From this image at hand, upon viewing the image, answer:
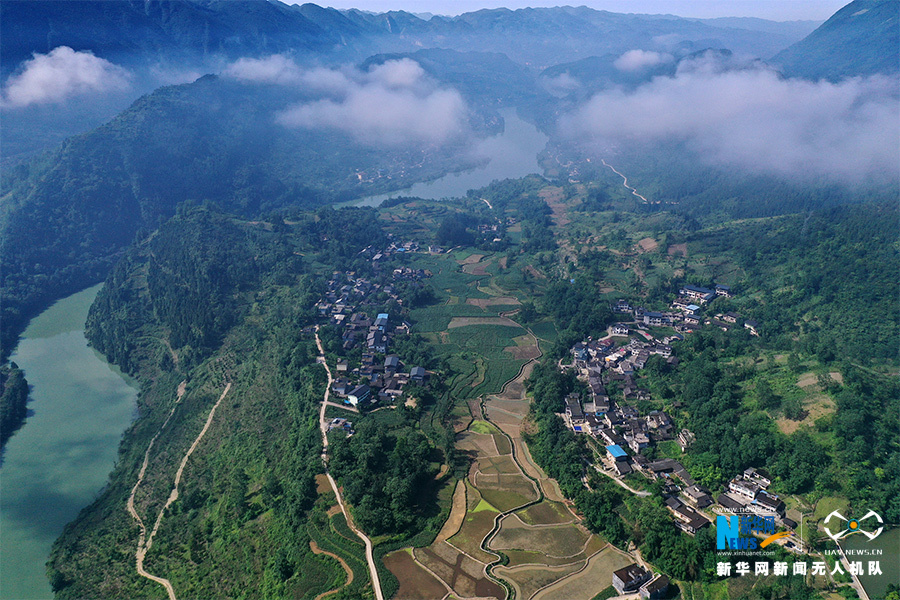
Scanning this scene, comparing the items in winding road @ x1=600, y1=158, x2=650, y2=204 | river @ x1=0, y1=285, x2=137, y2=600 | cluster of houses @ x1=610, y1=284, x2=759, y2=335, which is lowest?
river @ x1=0, y1=285, x2=137, y2=600

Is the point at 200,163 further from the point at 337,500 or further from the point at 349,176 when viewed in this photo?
the point at 337,500

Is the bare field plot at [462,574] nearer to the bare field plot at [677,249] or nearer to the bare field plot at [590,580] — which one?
the bare field plot at [590,580]

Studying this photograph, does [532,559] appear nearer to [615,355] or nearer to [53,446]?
[615,355]

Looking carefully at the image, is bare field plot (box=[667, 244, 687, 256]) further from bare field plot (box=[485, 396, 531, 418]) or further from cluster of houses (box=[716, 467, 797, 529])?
cluster of houses (box=[716, 467, 797, 529])

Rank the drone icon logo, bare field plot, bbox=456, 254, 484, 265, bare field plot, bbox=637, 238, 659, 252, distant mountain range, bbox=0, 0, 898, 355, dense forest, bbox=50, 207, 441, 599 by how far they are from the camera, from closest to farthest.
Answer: the drone icon logo, dense forest, bbox=50, 207, 441, 599, bare field plot, bbox=637, 238, 659, 252, bare field plot, bbox=456, 254, 484, 265, distant mountain range, bbox=0, 0, 898, 355

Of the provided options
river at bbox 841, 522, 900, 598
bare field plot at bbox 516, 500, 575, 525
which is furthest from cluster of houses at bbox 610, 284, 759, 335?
bare field plot at bbox 516, 500, 575, 525

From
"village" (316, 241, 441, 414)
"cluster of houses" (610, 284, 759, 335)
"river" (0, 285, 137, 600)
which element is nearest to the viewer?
"river" (0, 285, 137, 600)

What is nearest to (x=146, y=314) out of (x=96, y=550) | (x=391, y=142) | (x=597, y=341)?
(x=96, y=550)
